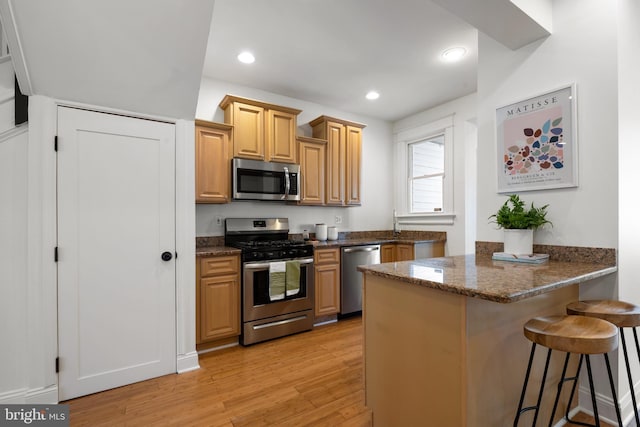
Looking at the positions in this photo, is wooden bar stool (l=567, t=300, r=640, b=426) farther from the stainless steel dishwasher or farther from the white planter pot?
the stainless steel dishwasher

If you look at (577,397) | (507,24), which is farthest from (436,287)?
(507,24)

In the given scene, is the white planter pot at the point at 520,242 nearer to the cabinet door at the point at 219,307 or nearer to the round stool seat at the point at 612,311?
the round stool seat at the point at 612,311

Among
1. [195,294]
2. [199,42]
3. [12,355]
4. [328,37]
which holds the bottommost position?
[12,355]

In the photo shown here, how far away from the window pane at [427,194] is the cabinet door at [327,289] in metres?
1.85

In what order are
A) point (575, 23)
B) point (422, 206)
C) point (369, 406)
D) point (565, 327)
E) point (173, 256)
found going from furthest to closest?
point (422, 206) → point (173, 256) → point (575, 23) → point (369, 406) → point (565, 327)

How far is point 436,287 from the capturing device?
126 cm

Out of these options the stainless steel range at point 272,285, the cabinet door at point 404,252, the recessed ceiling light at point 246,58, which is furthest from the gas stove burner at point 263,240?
the recessed ceiling light at point 246,58

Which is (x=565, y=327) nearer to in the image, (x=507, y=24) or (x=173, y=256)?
(x=507, y=24)

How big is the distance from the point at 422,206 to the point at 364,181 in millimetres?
970

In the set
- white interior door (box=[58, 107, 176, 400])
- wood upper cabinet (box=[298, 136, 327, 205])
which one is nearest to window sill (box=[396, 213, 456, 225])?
wood upper cabinet (box=[298, 136, 327, 205])

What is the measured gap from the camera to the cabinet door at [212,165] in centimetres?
302

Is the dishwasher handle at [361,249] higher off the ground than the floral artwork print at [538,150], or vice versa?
the floral artwork print at [538,150]

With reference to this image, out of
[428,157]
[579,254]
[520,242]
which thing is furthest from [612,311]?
[428,157]

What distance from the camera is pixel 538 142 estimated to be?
2000mm
